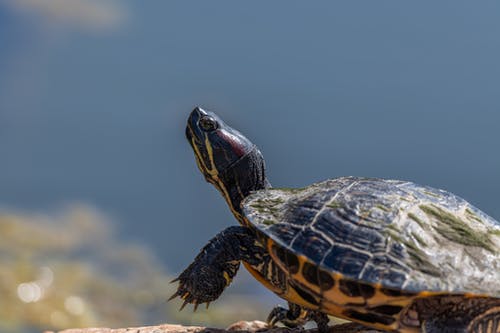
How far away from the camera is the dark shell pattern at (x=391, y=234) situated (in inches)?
113

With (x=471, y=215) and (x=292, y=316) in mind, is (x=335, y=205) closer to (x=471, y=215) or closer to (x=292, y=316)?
(x=471, y=215)

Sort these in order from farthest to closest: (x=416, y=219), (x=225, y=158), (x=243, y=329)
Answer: (x=225, y=158), (x=243, y=329), (x=416, y=219)

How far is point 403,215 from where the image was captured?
314 cm

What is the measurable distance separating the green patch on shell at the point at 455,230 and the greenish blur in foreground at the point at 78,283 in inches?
244

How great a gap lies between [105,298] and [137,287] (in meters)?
0.73

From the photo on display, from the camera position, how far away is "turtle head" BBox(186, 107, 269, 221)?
404 cm

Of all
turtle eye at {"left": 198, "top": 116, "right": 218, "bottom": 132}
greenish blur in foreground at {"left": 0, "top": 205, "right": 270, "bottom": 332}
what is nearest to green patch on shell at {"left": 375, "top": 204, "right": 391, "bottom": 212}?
turtle eye at {"left": 198, "top": 116, "right": 218, "bottom": 132}

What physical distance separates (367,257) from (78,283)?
7563 millimetres

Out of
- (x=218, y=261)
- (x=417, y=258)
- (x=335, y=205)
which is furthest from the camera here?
(x=218, y=261)

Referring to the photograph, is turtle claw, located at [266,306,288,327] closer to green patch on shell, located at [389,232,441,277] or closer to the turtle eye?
green patch on shell, located at [389,232,441,277]

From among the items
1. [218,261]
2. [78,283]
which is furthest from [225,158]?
[78,283]

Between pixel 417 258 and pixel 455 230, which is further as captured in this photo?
pixel 455 230

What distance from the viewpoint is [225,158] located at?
4.04 meters

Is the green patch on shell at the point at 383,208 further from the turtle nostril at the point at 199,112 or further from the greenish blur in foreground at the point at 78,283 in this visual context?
the greenish blur in foreground at the point at 78,283
